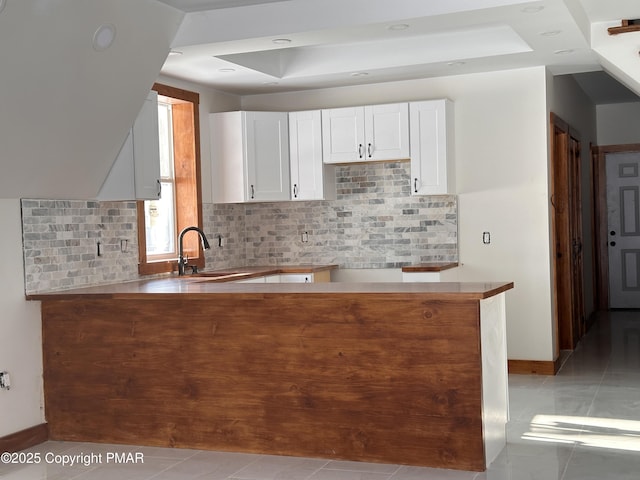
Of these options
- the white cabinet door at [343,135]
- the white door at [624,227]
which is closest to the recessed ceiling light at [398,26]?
the white cabinet door at [343,135]

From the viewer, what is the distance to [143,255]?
6141mm

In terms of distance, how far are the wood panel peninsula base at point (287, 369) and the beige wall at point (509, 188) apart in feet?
7.07

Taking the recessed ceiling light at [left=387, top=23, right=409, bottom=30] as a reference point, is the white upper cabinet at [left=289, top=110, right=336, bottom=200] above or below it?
below

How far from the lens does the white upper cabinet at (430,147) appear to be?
6.77 m

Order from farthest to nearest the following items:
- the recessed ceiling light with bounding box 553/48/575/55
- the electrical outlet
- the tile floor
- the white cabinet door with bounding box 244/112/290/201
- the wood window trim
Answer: the white cabinet door with bounding box 244/112/290/201
the recessed ceiling light with bounding box 553/48/575/55
the wood window trim
the electrical outlet
the tile floor

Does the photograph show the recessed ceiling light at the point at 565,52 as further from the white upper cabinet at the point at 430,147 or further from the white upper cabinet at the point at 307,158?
the white upper cabinet at the point at 307,158

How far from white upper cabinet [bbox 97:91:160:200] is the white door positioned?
7034 millimetres

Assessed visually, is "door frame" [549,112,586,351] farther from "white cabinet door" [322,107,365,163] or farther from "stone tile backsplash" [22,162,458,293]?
"white cabinet door" [322,107,365,163]

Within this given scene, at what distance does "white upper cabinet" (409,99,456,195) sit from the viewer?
6.77 m

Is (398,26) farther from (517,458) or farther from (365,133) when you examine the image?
(517,458)

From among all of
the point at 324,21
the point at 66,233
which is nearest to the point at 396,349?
the point at 324,21

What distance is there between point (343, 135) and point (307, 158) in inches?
15.1

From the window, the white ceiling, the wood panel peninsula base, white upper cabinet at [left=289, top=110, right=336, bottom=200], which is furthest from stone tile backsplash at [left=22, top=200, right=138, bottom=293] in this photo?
white upper cabinet at [left=289, top=110, right=336, bottom=200]

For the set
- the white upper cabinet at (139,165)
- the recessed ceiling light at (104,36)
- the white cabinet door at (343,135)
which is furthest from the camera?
the white cabinet door at (343,135)
